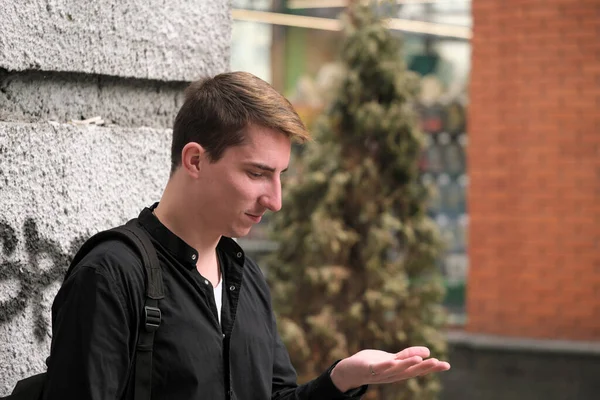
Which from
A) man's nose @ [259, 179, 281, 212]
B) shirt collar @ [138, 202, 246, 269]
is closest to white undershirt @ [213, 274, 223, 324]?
shirt collar @ [138, 202, 246, 269]

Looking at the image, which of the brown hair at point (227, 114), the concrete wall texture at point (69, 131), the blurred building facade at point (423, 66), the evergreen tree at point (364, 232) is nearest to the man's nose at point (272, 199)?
the brown hair at point (227, 114)

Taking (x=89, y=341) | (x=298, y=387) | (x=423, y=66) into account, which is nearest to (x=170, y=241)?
(x=89, y=341)

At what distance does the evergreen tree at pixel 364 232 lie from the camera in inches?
222

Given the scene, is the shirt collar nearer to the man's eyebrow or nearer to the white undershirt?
the white undershirt

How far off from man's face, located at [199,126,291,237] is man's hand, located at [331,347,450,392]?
0.37 meters

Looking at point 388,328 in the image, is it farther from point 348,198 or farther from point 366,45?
point 366,45

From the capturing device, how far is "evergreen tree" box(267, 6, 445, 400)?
18.5 ft

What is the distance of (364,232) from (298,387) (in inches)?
142

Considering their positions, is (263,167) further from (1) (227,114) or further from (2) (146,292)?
(2) (146,292)

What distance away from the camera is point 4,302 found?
7.17ft

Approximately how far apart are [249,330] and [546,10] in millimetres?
7009

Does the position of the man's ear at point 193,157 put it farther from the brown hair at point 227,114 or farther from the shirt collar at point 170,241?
the shirt collar at point 170,241

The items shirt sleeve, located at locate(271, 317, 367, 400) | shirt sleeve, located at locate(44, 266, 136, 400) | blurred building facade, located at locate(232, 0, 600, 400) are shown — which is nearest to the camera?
shirt sleeve, located at locate(44, 266, 136, 400)

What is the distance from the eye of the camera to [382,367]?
1977 mm
